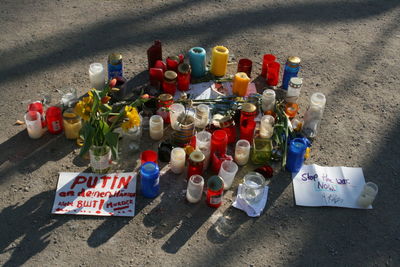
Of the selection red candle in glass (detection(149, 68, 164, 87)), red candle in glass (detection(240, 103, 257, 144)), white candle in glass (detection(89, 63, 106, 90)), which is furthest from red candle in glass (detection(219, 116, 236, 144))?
white candle in glass (detection(89, 63, 106, 90))

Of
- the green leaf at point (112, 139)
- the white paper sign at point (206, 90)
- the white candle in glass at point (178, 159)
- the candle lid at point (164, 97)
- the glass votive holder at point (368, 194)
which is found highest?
the green leaf at point (112, 139)

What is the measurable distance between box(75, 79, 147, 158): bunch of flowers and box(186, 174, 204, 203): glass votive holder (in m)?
0.46

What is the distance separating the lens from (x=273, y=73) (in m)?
3.57

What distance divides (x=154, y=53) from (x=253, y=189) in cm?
142

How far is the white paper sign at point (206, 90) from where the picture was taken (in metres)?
3.45

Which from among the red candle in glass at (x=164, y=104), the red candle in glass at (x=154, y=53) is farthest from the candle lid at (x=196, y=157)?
the red candle in glass at (x=154, y=53)

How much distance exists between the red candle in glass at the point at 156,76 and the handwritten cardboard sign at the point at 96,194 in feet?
2.77

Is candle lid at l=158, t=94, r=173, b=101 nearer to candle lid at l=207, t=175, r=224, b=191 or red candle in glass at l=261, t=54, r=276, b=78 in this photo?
candle lid at l=207, t=175, r=224, b=191

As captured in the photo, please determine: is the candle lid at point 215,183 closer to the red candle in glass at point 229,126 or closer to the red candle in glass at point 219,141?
the red candle in glass at point 219,141

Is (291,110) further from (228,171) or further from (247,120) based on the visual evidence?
(228,171)

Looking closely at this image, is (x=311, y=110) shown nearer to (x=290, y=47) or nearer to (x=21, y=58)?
(x=290, y=47)

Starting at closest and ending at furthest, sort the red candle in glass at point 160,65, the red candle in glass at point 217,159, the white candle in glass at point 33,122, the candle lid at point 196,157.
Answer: the candle lid at point 196,157 → the red candle in glass at point 217,159 → the white candle in glass at point 33,122 → the red candle in glass at point 160,65

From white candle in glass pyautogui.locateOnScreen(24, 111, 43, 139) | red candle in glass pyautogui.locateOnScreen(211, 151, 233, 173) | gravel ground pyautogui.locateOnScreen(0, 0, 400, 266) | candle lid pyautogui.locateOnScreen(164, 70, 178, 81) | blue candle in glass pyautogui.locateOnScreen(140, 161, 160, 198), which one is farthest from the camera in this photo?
candle lid pyautogui.locateOnScreen(164, 70, 178, 81)

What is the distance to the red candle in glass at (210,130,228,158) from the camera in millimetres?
2873
